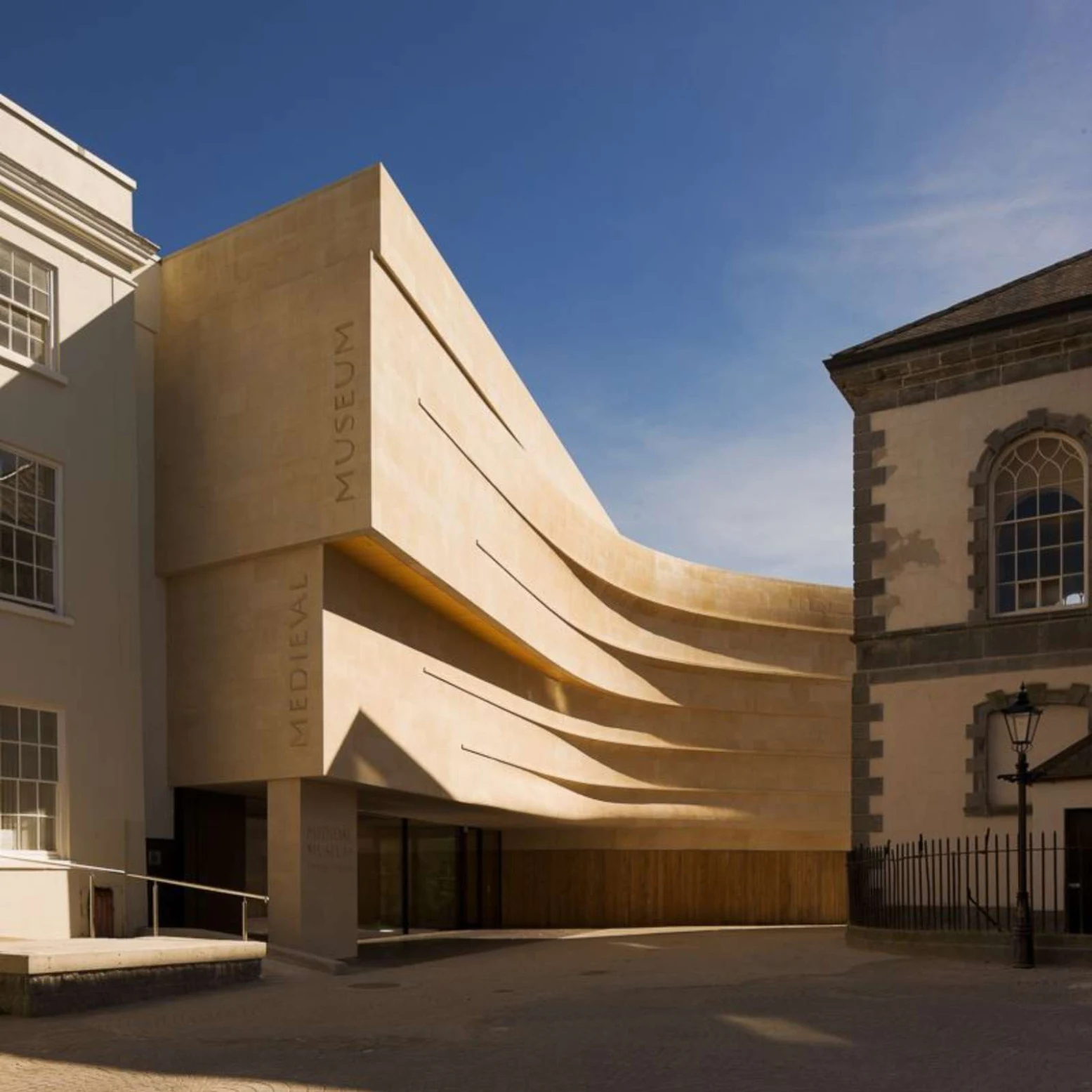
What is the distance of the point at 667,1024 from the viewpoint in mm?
12648

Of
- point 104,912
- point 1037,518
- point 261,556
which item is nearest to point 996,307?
point 1037,518

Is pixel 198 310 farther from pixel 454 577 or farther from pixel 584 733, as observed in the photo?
pixel 584 733

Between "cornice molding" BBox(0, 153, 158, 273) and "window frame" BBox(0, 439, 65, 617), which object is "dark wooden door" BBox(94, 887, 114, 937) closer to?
"window frame" BBox(0, 439, 65, 617)

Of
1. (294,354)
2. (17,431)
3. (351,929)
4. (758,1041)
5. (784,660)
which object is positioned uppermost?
(294,354)

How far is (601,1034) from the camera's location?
1215 centimetres

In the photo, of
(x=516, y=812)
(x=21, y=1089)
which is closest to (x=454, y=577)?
(x=516, y=812)

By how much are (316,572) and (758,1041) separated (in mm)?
12192

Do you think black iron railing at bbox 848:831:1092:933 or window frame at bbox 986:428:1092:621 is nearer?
black iron railing at bbox 848:831:1092:933

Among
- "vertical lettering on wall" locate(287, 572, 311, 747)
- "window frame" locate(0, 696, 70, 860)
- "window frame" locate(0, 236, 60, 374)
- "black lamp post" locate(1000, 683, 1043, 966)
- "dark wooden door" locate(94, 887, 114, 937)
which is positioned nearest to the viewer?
"black lamp post" locate(1000, 683, 1043, 966)

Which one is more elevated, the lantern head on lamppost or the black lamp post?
the lantern head on lamppost

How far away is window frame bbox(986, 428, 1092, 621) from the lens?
2222 cm

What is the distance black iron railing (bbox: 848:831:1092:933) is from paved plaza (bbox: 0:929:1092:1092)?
2.63m

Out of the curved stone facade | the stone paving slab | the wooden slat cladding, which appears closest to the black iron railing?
the curved stone facade

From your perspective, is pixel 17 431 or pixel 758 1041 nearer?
pixel 758 1041
